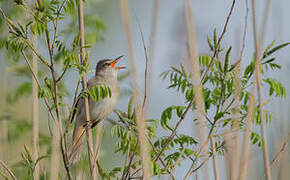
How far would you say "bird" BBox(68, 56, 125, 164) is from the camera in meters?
2.15

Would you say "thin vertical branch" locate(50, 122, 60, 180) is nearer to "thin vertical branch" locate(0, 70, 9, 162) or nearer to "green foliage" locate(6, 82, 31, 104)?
"thin vertical branch" locate(0, 70, 9, 162)

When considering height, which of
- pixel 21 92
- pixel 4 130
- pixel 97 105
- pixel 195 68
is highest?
pixel 195 68

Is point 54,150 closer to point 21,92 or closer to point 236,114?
point 236,114

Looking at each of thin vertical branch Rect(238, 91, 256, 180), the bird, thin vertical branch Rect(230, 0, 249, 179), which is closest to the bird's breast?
the bird

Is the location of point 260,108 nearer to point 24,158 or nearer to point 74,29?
point 24,158

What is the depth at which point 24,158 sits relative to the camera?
5.74ft

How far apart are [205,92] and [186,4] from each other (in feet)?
1.30

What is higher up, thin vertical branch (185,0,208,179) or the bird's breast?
thin vertical branch (185,0,208,179)

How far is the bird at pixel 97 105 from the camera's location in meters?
2.15

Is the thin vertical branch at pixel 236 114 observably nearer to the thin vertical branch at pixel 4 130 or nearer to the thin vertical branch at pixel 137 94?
the thin vertical branch at pixel 137 94

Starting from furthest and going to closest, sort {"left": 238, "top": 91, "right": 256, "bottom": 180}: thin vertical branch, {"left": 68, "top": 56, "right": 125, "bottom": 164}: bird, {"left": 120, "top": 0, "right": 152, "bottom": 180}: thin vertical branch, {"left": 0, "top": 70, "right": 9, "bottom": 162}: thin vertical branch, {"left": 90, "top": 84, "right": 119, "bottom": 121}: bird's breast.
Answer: {"left": 90, "top": 84, "right": 119, "bottom": 121}: bird's breast → {"left": 0, "top": 70, "right": 9, "bottom": 162}: thin vertical branch → {"left": 68, "top": 56, "right": 125, "bottom": 164}: bird → {"left": 238, "top": 91, "right": 256, "bottom": 180}: thin vertical branch → {"left": 120, "top": 0, "right": 152, "bottom": 180}: thin vertical branch

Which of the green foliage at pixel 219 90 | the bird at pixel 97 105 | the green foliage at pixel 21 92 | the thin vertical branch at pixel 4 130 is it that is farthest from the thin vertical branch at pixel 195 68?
the green foliage at pixel 21 92

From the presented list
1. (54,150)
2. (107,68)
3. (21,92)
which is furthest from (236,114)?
(21,92)

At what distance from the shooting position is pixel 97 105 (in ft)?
8.99
